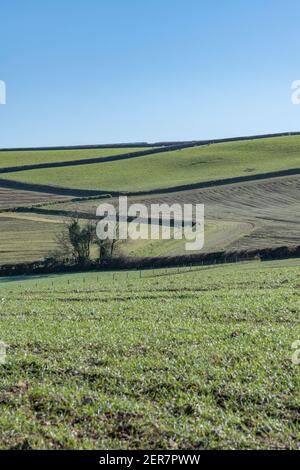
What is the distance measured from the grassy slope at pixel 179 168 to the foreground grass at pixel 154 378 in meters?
66.2

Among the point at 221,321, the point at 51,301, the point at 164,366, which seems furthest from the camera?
the point at 51,301

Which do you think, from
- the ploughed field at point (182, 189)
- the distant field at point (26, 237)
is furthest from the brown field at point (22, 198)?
the distant field at point (26, 237)

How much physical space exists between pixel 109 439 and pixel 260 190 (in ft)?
236

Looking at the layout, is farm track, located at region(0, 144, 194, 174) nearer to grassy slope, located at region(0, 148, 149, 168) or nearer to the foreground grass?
grassy slope, located at region(0, 148, 149, 168)

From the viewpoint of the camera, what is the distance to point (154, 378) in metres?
12.2

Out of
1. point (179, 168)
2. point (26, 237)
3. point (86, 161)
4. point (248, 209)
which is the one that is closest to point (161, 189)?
point (248, 209)

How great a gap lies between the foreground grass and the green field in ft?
315

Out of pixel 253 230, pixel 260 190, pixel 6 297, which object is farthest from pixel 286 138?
Result: pixel 6 297

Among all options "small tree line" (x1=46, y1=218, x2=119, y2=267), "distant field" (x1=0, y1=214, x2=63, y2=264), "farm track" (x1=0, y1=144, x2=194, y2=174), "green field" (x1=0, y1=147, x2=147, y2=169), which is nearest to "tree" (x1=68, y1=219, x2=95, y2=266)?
"small tree line" (x1=46, y1=218, x2=119, y2=267)

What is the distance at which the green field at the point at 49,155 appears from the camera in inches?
4520

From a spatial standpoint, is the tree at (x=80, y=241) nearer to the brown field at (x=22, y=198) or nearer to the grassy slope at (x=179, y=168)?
the brown field at (x=22, y=198)
